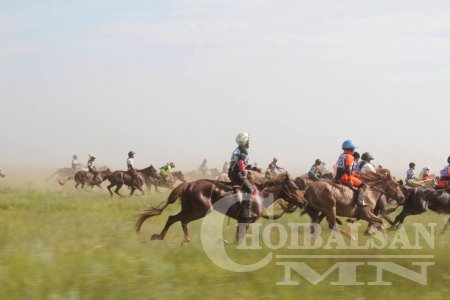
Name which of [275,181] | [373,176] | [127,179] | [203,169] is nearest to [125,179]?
[127,179]

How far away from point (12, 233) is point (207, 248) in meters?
4.31

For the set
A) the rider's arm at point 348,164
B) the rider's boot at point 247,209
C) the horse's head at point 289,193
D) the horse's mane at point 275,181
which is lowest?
the rider's boot at point 247,209

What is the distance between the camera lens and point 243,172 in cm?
1341

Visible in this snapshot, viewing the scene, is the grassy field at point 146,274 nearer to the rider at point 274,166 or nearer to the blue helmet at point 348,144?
the blue helmet at point 348,144

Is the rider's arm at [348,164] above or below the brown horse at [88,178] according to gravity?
above

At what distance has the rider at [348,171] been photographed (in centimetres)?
1446

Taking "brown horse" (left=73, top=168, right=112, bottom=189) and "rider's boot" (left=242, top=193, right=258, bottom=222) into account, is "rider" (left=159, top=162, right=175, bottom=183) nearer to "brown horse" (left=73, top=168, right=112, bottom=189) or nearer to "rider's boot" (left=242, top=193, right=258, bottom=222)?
Result: "brown horse" (left=73, top=168, right=112, bottom=189)

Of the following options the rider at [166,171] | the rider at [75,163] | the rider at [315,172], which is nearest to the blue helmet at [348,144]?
the rider at [315,172]

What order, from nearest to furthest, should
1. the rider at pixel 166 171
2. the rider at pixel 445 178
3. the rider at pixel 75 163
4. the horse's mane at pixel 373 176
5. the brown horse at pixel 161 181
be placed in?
the horse's mane at pixel 373 176, the rider at pixel 445 178, the brown horse at pixel 161 181, the rider at pixel 166 171, the rider at pixel 75 163

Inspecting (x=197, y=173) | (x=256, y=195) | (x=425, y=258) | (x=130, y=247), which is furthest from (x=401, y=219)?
(x=197, y=173)

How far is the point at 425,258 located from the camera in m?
10.6

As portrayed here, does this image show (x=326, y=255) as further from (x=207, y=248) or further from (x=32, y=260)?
(x=32, y=260)

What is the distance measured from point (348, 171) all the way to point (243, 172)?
2.72 metres

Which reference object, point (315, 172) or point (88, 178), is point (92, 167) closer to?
point (88, 178)
